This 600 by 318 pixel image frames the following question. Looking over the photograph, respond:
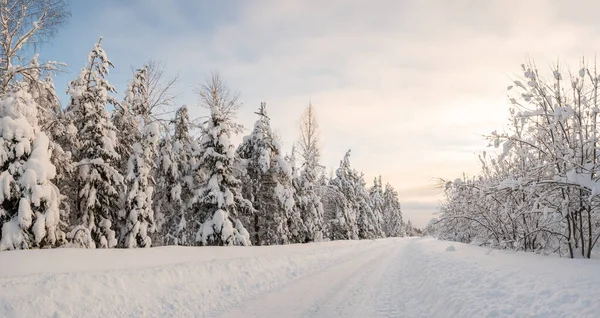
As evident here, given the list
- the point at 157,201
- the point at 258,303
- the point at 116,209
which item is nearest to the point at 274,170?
the point at 157,201

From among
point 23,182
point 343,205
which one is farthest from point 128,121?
point 343,205

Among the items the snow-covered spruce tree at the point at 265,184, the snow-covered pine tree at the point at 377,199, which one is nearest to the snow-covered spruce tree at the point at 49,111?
the snow-covered spruce tree at the point at 265,184

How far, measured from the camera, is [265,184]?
24781 millimetres

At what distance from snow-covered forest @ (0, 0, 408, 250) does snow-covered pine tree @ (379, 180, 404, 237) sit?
2178 inches

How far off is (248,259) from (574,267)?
9832 millimetres

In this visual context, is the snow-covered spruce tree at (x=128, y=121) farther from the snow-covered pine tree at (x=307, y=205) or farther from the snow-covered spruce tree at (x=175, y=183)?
the snow-covered pine tree at (x=307, y=205)

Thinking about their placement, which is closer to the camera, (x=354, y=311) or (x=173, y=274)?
(x=354, y=311)

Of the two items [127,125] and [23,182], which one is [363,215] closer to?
[127,125]

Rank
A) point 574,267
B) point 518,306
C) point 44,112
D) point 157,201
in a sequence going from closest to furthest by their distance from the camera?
point 518,306 < point 574,267 < point 44,112 < point 157,201

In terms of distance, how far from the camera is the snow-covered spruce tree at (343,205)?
135 feet

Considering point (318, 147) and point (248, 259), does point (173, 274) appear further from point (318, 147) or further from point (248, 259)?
point (318, 147)

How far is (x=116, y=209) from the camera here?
16.8 metres

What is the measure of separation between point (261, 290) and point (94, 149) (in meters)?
10.6

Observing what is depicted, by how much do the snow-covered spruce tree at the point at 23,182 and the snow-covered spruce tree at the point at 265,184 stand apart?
1359cm
